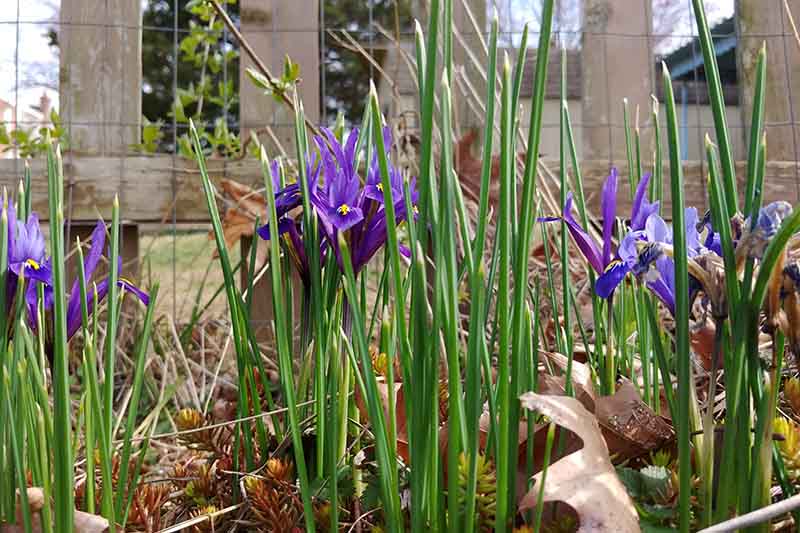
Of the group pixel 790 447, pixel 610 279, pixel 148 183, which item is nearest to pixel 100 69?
pixel 148 183

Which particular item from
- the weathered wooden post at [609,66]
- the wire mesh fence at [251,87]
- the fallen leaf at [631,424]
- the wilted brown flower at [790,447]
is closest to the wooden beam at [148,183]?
the wire mesh fence at [251,87]

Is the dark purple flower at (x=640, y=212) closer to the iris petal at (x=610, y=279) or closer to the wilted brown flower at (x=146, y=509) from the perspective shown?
the iris petal at (x=610, y=279)

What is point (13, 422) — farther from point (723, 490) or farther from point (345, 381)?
point (723, 490)

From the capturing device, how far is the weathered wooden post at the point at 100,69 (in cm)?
252

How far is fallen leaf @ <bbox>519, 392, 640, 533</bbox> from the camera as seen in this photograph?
59 cm

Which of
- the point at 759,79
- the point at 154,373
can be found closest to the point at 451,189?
the point at 759,79

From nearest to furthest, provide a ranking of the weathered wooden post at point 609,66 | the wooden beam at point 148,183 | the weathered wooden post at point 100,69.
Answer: the wooden beam at point 148,183 → the weathered wooden post at point 100,69 → the weathered wooden post at point 609,66

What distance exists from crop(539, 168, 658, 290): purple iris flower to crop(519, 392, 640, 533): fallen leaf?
205 mm

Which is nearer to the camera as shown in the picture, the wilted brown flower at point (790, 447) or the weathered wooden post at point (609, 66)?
the wilted brown flower at point (790, 447)

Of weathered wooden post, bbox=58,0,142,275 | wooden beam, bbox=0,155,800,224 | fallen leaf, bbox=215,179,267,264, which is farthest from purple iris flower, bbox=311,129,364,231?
weathered wooden post, bbox=58,0,142,275

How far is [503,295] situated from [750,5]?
2.44m

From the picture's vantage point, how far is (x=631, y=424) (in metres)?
0.79

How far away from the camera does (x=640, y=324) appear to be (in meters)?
1.01

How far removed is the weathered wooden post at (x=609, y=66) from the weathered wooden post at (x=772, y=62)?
0.31 meters
